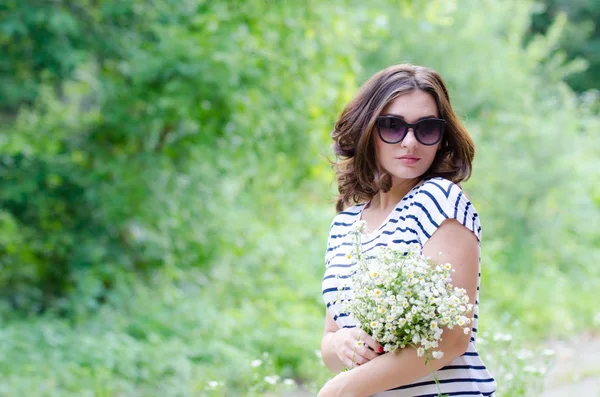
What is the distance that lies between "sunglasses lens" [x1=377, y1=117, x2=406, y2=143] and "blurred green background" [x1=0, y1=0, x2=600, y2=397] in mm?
3050

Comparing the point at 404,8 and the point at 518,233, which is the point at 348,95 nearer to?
the point at 404,8

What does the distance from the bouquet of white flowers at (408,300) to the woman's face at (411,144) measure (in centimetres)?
28

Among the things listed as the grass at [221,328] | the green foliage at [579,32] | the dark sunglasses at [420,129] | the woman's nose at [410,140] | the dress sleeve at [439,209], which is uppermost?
the green foliage at [579,32]

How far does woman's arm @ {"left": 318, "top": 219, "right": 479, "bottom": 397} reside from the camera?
5.90 ft

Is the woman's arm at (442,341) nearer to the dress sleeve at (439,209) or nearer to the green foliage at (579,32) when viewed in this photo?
the dress sleeve at (439,209)

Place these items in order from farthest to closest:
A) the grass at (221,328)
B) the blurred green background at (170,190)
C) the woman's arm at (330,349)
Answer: the blurred green background at (170,190) < the grass at (221,328) < the woman's arm at (330,349)

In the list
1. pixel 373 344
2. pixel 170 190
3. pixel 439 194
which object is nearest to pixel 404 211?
pixel 439 194

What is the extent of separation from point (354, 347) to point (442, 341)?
225 millimetres

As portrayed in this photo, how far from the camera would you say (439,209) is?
1854mm

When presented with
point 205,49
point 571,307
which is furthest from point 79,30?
point 571,307

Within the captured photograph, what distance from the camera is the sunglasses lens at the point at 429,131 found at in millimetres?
1993

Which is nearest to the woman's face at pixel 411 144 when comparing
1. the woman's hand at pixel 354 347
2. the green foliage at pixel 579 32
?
the woman's hand at pixel 354 347

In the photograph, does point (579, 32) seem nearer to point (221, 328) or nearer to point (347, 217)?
point (221, 328)

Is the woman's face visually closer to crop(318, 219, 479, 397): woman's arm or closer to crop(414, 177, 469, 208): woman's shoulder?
crop(414, 177, 469, 208): woman's shoulder
